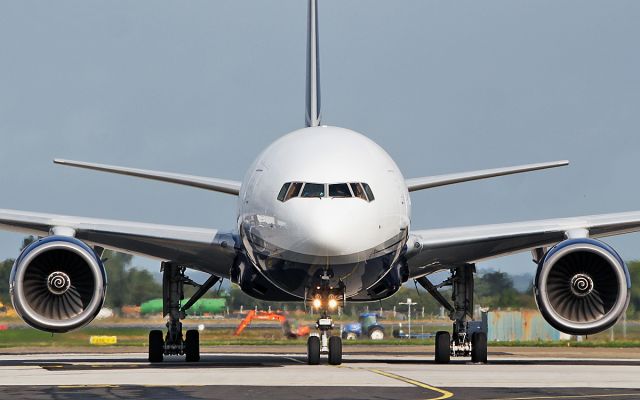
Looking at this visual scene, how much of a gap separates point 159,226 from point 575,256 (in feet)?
23.4

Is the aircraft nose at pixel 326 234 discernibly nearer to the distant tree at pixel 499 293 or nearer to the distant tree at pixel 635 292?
the distant tree at pixel 499 293

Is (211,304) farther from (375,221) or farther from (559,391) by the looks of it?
(559,391)

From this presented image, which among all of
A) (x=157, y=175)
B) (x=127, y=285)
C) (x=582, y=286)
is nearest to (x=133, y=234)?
(x=157, y=175)

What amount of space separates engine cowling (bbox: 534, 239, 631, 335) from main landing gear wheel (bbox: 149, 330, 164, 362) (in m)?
7.68

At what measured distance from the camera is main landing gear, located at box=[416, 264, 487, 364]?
2411 centimetres

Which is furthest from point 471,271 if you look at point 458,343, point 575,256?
point 575,256

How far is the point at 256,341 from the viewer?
1580 inches

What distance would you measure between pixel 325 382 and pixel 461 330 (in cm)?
906

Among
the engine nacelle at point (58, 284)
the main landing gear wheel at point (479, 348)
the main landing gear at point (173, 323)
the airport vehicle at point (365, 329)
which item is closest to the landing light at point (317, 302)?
the engine nacelle at point (58, 284)

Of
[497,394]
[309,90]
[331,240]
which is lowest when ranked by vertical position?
[497,394]

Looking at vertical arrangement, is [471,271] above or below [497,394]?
above

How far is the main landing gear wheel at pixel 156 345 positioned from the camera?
25500 mm

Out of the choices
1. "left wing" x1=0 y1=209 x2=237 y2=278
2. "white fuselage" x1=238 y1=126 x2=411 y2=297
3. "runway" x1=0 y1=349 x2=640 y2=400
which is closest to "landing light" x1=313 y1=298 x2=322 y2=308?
"white fuselage" x1=238 y1=126 x2=411 y2=297

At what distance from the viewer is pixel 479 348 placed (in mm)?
24047
